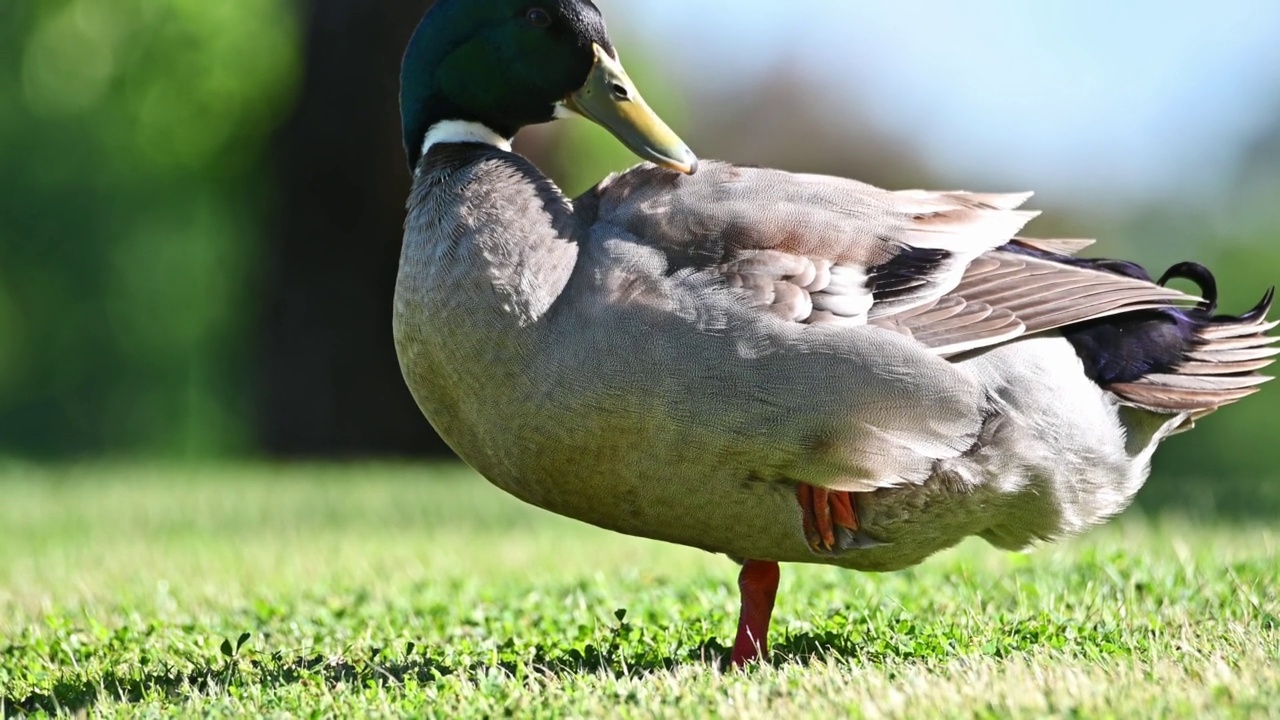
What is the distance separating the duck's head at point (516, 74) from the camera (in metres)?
4.46

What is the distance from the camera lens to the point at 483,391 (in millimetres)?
3988

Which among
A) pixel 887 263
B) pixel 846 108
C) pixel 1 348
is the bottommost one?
pixel 1 348

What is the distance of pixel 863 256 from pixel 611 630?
4.69 feet

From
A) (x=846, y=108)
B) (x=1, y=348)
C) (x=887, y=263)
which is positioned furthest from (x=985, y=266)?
(x=1, y=348)

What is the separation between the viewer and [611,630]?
186 inches

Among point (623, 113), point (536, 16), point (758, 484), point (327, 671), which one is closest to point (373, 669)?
point (327, 671)

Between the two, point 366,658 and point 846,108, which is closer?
point 366,658

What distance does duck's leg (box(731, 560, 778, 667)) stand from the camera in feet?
13.9

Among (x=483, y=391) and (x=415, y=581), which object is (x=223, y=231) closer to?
(x=415, y=581)

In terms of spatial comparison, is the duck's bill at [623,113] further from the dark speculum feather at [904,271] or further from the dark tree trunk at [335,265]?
the dark tree trunk at [335,265]

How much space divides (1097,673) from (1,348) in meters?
27.2

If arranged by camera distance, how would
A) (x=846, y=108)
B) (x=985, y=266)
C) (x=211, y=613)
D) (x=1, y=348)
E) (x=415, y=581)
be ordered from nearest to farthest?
(x=985, y=266), (x=211, y=613), (x=415, y=581), (x=846, y=108), (x=1, y=348)

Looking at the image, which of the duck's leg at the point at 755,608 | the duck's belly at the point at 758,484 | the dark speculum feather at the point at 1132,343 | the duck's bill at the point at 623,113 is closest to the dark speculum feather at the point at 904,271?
the duck's belly at the point at 758,484

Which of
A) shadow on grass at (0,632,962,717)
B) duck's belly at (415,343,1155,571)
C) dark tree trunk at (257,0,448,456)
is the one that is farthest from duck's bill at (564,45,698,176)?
dark tree trunk at (257,0,448,456)
